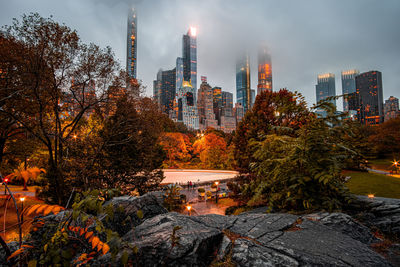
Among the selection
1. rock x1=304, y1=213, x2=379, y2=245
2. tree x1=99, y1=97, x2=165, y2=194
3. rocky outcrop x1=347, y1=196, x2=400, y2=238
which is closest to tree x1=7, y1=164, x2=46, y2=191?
tree x1=99, y1=97, x2=165, y2=194

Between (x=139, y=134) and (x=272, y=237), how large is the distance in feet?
32.1

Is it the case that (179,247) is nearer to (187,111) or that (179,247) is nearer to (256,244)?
(256,244)

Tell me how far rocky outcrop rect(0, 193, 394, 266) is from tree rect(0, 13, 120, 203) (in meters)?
8.10

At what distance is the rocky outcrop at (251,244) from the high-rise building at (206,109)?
16623cm

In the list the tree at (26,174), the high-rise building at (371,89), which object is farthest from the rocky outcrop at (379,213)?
the high-rise building at (371,89)

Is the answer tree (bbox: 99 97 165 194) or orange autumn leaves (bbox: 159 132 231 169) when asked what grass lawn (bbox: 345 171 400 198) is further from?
orange autumn leaves (bbox: 159 132 231 169)

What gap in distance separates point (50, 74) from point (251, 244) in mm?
11188

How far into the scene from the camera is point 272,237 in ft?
7.16

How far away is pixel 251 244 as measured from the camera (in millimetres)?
2010

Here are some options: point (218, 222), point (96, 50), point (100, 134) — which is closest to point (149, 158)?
point (100, 134)

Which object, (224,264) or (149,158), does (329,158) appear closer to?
(224,264)

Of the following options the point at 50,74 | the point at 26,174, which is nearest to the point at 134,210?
the point at 26,174

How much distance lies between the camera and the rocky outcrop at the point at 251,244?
69.2 inches

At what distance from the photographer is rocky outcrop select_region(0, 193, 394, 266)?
1.76m
